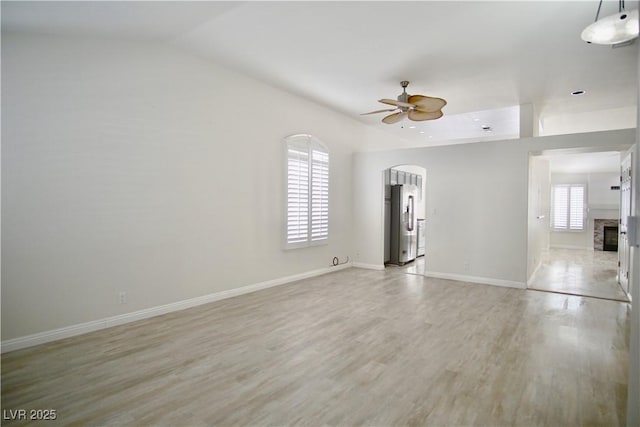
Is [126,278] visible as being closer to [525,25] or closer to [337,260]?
[337,260]

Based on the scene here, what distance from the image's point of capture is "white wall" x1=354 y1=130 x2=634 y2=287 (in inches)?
220

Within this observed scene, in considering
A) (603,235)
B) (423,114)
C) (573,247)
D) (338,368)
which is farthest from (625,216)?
(573,247)

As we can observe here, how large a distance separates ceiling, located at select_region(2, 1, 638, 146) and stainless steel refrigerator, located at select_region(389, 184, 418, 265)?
2298 mm

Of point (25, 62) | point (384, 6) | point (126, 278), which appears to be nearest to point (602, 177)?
point (384, 6)

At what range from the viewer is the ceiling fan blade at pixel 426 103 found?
4.32m

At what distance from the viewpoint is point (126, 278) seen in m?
3.82

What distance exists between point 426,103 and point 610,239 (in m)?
9.25

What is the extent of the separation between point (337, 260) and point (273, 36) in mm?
4471

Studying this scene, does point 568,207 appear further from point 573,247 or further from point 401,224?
point 401,224

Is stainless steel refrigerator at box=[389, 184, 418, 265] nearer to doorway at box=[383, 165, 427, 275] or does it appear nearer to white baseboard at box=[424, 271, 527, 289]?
doorway at box=[383, 165, 427, 275]

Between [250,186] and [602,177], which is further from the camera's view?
[602,177]

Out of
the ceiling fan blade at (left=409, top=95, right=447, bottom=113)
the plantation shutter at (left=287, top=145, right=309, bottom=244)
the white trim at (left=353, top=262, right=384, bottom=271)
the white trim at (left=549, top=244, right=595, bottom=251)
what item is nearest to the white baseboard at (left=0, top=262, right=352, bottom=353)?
the plantation shutter at (left=287, top=145, right=309, bottom=244)

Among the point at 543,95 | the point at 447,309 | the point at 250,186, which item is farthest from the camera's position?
the point at 543,95

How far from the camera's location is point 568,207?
34.8 ft
